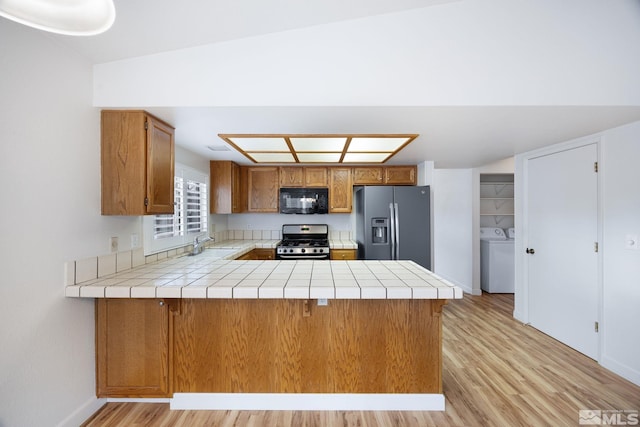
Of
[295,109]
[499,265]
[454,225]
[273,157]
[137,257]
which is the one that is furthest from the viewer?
[454,225]

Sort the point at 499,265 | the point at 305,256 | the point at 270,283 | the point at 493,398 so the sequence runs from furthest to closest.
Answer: the point at 499,265
the point at 305,256
the point at 493,398
the point at 270,283

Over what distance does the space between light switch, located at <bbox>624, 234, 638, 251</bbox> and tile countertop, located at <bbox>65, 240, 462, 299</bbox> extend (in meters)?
1.81

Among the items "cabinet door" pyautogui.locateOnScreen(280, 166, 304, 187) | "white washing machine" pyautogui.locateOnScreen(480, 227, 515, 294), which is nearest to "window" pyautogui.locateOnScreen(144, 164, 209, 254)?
"cabinet door" pyautogui.locateOnScreen(280, 166, 304, 187)

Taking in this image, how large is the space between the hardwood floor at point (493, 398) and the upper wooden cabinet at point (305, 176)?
8.55ft

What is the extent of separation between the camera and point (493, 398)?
2031 millimetres

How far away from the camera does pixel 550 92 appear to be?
1813 millimetres

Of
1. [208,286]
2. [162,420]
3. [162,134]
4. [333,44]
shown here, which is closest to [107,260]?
[208,286]

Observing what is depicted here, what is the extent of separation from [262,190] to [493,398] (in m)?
3.50

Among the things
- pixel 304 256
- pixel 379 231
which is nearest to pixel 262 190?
pixel 304 256

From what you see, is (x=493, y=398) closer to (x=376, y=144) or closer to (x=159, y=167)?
(x=376, y=144)

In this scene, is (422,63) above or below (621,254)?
above

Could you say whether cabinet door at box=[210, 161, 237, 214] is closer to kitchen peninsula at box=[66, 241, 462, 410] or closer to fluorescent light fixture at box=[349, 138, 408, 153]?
fluorescent light fixture at box=[349, 138, 408, 153]

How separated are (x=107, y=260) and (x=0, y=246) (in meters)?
0.67

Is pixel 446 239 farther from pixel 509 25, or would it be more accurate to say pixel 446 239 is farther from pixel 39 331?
pixel 39 331
